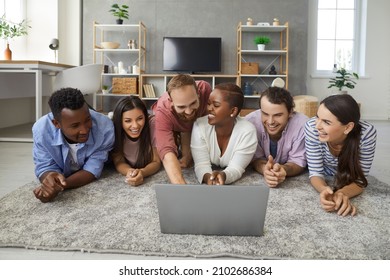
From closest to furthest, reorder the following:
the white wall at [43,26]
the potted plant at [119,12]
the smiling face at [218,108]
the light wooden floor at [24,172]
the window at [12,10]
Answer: the light wooden floor at [24,172] → the smiling face at [218,108] → the window at [12,10] → the white wall at [43,26] → the potted plant at [119,12]

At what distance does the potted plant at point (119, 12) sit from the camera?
5.76 m

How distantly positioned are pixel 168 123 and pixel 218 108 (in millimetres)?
256

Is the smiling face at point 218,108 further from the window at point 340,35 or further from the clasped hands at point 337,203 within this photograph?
the window at point 340,35

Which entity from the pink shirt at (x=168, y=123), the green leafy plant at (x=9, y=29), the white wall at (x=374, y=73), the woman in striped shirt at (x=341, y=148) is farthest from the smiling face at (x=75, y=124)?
the white wall at (x=374, y=73)

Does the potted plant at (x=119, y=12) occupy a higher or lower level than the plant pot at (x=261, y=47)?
higher

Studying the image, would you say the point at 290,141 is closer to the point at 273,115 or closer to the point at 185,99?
the point at 273,115

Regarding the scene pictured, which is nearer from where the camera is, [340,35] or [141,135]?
[141,135]

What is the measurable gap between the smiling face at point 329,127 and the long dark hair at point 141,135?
87 cm

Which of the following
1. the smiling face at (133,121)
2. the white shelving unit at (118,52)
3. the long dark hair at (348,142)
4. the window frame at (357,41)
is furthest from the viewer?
the window frame at (357,41)

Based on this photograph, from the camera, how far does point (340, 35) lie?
655cm

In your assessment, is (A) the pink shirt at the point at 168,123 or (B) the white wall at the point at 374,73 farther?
(B) the white wall at the point at 374,73

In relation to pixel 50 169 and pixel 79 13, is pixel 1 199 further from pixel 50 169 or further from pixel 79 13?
pixel 79 13

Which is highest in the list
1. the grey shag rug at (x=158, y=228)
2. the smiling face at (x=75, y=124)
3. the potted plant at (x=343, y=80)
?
the potted plant at (x=343, y=80)

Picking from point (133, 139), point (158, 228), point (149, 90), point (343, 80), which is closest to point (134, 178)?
point (133, 139)
